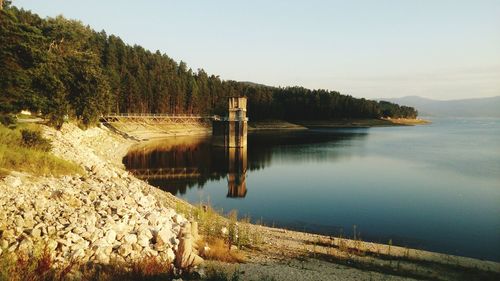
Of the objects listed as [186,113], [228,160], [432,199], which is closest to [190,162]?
[228,160]

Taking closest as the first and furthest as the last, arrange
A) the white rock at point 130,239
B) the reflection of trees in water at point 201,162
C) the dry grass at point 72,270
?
the dry grass at point 72,270 → the white rock at point 130,239 → the reflection of trees in water at point 201,162

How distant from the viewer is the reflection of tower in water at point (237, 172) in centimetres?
3975

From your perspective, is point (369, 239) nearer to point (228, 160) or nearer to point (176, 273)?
point (176, 273)

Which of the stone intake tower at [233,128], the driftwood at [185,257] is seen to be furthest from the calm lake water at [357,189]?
the driftwood at [185,257]

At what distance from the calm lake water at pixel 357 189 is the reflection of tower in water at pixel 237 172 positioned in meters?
0.14

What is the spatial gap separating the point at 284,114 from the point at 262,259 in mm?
145609

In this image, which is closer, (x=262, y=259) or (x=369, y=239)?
(x=262, y=259)

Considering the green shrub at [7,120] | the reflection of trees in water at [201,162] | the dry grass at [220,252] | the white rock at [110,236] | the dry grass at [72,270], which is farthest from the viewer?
the reflection of trees in water at [201,162]

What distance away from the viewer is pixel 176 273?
11539 mm

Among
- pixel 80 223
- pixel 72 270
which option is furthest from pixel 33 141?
pixel 72 270

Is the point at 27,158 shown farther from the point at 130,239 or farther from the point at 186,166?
the point at 186,166

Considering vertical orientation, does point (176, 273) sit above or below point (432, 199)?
above

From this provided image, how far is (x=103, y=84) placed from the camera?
6644 cm

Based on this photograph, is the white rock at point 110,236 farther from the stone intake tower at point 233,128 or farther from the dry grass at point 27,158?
the stone intake tower at point 233,128
